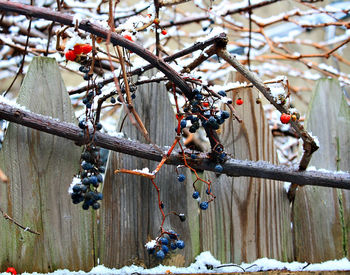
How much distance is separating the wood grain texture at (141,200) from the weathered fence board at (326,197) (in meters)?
0.48

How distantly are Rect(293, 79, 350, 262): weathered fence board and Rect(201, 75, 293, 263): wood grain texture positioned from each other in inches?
2.7

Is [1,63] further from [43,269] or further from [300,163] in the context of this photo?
[300,163]

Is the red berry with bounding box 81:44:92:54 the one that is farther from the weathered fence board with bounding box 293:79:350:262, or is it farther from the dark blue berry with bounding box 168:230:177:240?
the weathered fence board with bounding box 293:79:350:262

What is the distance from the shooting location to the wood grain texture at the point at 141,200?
4.50 ft

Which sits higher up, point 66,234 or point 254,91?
point 254,91

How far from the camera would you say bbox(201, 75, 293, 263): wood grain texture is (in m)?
1.49

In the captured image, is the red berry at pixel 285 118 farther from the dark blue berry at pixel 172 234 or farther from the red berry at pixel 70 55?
the red berry at pixel 70 55

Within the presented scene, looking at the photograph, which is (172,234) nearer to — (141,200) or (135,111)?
(141,200)

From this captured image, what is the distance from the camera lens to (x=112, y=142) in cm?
129

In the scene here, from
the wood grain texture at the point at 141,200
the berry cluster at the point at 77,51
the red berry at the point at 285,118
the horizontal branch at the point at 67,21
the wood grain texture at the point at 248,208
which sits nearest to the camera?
the horizontal branch at the point at 67,21

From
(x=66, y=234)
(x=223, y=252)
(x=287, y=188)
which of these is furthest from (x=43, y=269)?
(x=287, y=188)

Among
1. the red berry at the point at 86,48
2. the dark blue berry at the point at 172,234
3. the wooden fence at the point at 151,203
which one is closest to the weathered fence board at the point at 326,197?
the wooden fence at the point at 151,203

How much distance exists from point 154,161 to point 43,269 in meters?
0.52

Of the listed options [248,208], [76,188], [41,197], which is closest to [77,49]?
[76,188]
